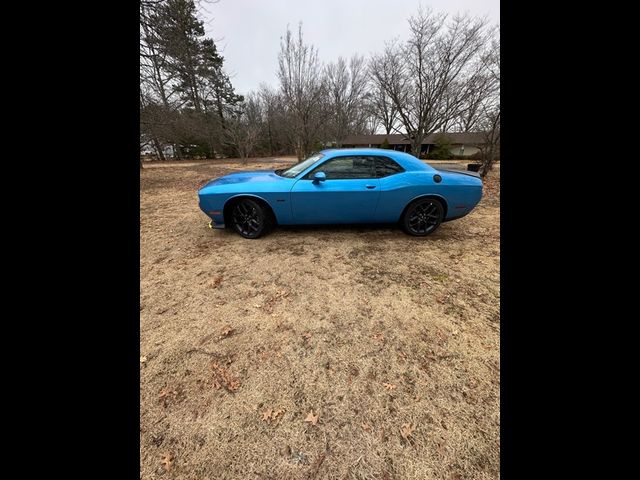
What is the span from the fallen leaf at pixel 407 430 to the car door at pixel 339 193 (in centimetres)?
271

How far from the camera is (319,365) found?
5.76 ft

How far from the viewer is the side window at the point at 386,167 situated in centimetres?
364

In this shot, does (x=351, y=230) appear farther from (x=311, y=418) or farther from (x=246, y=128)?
(x=246, y=128)

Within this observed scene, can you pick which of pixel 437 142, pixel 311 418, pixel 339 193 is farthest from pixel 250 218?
pixel 437 142

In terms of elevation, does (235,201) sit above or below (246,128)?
below

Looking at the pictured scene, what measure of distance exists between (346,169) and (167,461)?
3496 mm

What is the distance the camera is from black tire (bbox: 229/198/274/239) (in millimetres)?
3623

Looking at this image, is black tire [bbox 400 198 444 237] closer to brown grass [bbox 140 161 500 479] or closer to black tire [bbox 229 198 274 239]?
brown grass [bbox 140 161 500 479]

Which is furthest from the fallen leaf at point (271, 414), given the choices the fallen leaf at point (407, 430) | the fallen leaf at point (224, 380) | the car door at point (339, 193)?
the car door at point (339, 193)

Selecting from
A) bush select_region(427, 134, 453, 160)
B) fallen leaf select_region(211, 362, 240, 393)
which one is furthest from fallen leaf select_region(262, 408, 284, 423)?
bush select_region(427, 134, 453, 160)
